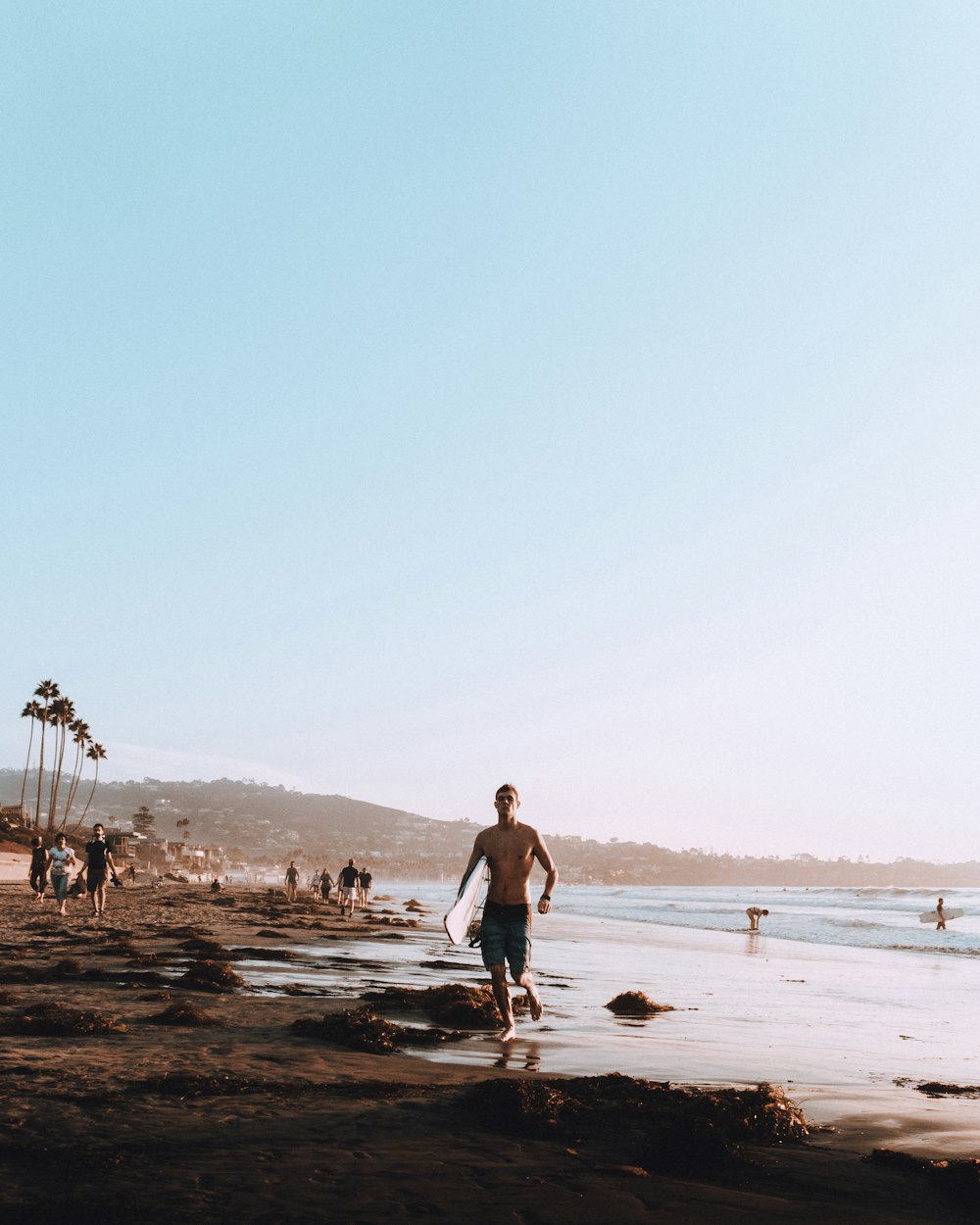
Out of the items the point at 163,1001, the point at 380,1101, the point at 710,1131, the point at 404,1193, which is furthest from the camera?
the point at 163,1001

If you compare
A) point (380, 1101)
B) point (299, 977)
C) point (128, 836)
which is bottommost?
point (128, 836)

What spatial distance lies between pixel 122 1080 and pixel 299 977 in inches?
280

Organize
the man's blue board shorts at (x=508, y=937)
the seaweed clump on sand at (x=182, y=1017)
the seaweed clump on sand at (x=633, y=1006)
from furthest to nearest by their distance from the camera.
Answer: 1. the seaweed clump on sand at (x=633, y=1006)
2. the man's blue board shorts at (x=508, y=937)
3. the seaweed clump on sand at (x=182, y=1017)

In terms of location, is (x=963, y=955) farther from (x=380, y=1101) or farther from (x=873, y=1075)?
(x=380, y=1101)

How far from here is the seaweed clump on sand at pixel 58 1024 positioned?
712cm

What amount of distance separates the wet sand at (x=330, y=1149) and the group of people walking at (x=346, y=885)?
24.2 metres

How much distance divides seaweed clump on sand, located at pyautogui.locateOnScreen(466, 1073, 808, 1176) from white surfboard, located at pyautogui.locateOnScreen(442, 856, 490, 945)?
3.28 meters

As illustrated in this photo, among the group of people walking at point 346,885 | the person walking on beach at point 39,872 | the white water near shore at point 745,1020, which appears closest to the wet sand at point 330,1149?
the white water near shore at point 745,1020

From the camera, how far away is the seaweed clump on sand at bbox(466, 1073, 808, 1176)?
4758 millimetres

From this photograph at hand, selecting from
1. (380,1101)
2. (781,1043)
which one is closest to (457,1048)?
(380,1101)

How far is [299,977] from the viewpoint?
12539mm

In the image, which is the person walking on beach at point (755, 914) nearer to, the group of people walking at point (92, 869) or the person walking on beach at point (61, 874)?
the group of people walking at point (92, 869)

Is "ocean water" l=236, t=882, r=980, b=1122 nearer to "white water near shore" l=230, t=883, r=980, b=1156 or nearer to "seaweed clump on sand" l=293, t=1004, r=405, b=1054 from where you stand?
"white water near shore" l=230, t=883, r=980, b=1156

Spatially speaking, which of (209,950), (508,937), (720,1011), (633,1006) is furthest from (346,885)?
(508,937)
